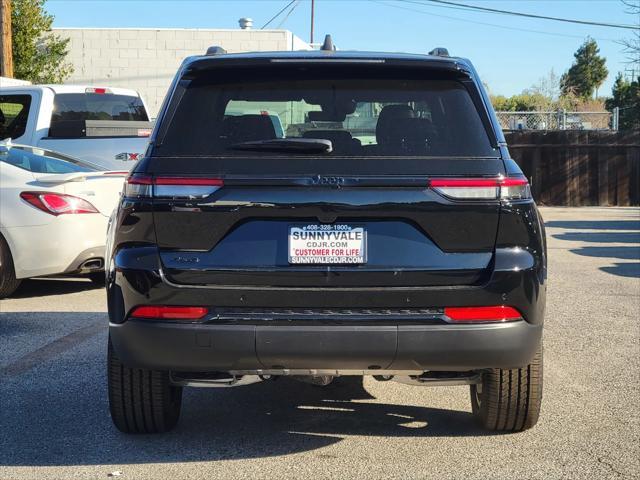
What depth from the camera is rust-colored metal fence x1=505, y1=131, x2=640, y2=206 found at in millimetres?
24062

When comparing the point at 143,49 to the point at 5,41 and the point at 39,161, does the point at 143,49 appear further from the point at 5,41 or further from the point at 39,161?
the point at 39,161

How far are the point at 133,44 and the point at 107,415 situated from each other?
22656mm

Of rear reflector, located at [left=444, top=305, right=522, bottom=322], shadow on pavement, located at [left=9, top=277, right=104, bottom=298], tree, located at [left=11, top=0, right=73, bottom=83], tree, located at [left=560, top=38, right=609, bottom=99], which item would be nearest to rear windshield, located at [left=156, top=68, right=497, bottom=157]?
rear reflector, located at [left=444, top=305, right=522, bottom=322]

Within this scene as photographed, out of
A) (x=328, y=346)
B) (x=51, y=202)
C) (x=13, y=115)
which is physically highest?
(x=13, y=115)

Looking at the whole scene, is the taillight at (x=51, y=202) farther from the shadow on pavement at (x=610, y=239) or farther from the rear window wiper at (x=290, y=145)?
the shadow on pavement at (x=610, y=239)

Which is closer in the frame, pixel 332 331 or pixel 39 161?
pixel 332 331

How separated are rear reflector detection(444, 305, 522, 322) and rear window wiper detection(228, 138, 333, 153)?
890 mm

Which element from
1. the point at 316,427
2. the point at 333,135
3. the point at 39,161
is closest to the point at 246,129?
the point at 333,135

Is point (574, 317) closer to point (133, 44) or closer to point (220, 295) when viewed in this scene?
point (220, 295)

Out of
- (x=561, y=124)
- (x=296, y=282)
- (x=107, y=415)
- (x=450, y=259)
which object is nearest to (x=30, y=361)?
(x=107, y=415)

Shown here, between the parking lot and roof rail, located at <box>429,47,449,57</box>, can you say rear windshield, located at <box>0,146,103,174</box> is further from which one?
roof rail, located at <box>429,47,449,57</box>

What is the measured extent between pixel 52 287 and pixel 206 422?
17.7ft

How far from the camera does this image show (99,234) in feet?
28.7

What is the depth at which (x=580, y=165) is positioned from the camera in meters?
24.3
